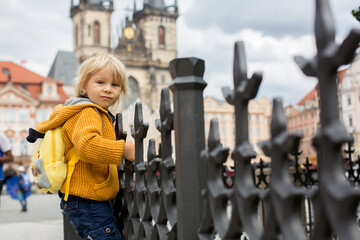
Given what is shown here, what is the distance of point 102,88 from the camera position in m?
2.12

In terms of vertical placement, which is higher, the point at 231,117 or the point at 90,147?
the point at 231,117

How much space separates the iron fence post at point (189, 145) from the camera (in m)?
1.35

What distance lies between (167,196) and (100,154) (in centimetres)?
46

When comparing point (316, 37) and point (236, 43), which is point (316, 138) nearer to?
point (316, 37)

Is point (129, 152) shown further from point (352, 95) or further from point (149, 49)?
point (149, 49)

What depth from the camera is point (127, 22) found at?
6362cm

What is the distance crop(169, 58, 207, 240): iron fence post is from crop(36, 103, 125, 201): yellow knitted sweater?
578 millimetres

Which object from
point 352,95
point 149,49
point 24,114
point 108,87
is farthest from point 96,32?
point 108,87

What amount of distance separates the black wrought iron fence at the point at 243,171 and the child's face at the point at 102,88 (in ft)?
1.28

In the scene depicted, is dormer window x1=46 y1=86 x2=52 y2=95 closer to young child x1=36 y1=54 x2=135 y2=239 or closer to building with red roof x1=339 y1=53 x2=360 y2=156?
building with red roof x1=339 y1=53 x2=360 y2=156

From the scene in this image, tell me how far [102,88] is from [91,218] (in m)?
0.57

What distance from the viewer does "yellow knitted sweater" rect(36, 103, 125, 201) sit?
1.87 m

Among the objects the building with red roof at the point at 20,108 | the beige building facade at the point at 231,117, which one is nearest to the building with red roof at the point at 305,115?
the beige building facade at the point at 231,117

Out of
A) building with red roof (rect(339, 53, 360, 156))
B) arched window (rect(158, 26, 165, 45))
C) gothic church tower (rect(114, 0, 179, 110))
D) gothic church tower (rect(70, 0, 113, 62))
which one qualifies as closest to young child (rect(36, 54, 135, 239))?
building with red roof (rect(339, 53, 360, 156))
